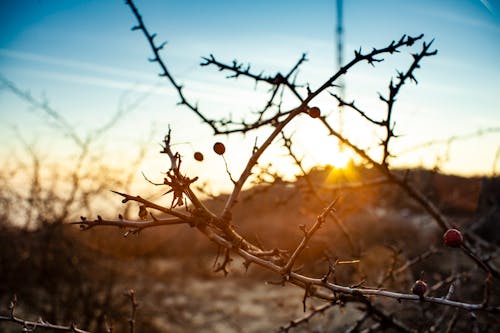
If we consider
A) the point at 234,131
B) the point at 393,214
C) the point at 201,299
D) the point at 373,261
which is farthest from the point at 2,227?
the point at 393,214

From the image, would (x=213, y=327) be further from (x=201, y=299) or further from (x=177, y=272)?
(x=177, y=272)

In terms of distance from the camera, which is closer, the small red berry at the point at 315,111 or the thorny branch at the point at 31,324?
the thorny branch at the point at 31,324

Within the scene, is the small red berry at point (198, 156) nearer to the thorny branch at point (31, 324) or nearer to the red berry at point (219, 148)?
the red berry at point (219, 148)

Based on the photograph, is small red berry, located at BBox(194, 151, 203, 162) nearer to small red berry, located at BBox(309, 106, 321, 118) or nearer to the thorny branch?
small red berry, located at BBox(309, 106, 321, 118)

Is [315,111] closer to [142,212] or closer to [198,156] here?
[198,156]

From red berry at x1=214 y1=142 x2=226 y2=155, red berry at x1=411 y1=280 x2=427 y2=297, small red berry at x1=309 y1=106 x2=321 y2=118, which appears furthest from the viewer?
small red berry at x1=309 y1=106 x2=321 y2=118

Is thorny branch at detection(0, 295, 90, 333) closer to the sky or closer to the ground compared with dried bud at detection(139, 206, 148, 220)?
closer to the ground

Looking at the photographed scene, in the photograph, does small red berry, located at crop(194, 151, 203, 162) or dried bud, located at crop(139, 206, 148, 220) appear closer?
dried bud, located at crop(139, 206, 148, 220)

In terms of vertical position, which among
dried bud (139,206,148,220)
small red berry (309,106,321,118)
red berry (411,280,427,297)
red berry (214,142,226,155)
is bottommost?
red berry (411,280,427,297)

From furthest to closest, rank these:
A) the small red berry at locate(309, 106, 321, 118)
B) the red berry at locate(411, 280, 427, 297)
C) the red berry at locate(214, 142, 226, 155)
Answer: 1. the small red berry at locate(309, 106, 321, 118)
2. the red berry at locate(214, 142, 226, 155)
3. the red berry at locate(411, 280, 427, 297)

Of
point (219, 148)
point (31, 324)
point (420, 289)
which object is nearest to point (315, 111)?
point (219, 148)

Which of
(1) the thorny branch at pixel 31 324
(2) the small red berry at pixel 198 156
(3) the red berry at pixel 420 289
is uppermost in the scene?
(2) the small red berry at pixel 198 156

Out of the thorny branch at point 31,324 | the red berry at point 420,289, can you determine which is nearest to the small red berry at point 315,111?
the red berry at point 420,289

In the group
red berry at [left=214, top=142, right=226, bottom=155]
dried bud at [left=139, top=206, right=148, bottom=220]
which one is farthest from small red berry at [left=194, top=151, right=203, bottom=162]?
dried bud at [left=139, top=206, right=148, bottom=220]
